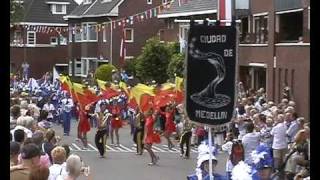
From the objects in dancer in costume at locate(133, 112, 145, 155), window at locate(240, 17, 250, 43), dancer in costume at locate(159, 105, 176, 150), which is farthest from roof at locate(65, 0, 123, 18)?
dancer in costume at locate(133, 112, 145, 155)

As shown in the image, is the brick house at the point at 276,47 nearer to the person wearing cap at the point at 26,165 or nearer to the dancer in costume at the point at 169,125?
the dancer in costume at the point at 169,125

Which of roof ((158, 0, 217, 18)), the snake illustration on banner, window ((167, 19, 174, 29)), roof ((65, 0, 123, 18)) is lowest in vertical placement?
the snake illustration on banner

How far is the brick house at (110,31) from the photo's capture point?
60875 mm

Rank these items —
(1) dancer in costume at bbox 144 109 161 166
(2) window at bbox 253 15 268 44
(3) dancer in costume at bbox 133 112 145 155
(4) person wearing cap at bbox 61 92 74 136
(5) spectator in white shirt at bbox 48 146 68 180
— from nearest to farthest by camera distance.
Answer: (5) spectator in white shirt at bbox 48 146 68 180 → (1) dancer in costume at bbox 144 109 161 166 → (3) dancer in costume at bbox 133 112 145 155 → (4) person wearing cap at bbox 61 92 74 136 → (2) window at bbox 253 15 268 44

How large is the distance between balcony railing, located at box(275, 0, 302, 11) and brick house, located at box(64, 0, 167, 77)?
81.3 ft

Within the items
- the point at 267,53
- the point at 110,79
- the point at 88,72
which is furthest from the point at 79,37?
→ the point at 267,53

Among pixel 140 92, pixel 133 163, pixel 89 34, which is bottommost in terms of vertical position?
pixel 133 163

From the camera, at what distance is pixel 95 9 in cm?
6469

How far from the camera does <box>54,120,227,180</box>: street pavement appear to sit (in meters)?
18.4

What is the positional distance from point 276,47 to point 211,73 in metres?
25.7

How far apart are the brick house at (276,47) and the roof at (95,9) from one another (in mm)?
21949

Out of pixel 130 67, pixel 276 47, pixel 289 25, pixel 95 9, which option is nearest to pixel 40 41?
pixel 95 9

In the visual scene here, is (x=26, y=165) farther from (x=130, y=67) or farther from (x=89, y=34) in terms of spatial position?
(x=89, y=34)

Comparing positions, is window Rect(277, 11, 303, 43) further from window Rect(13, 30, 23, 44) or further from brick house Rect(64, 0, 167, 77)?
window Rect(13, 30, 23, 44)
